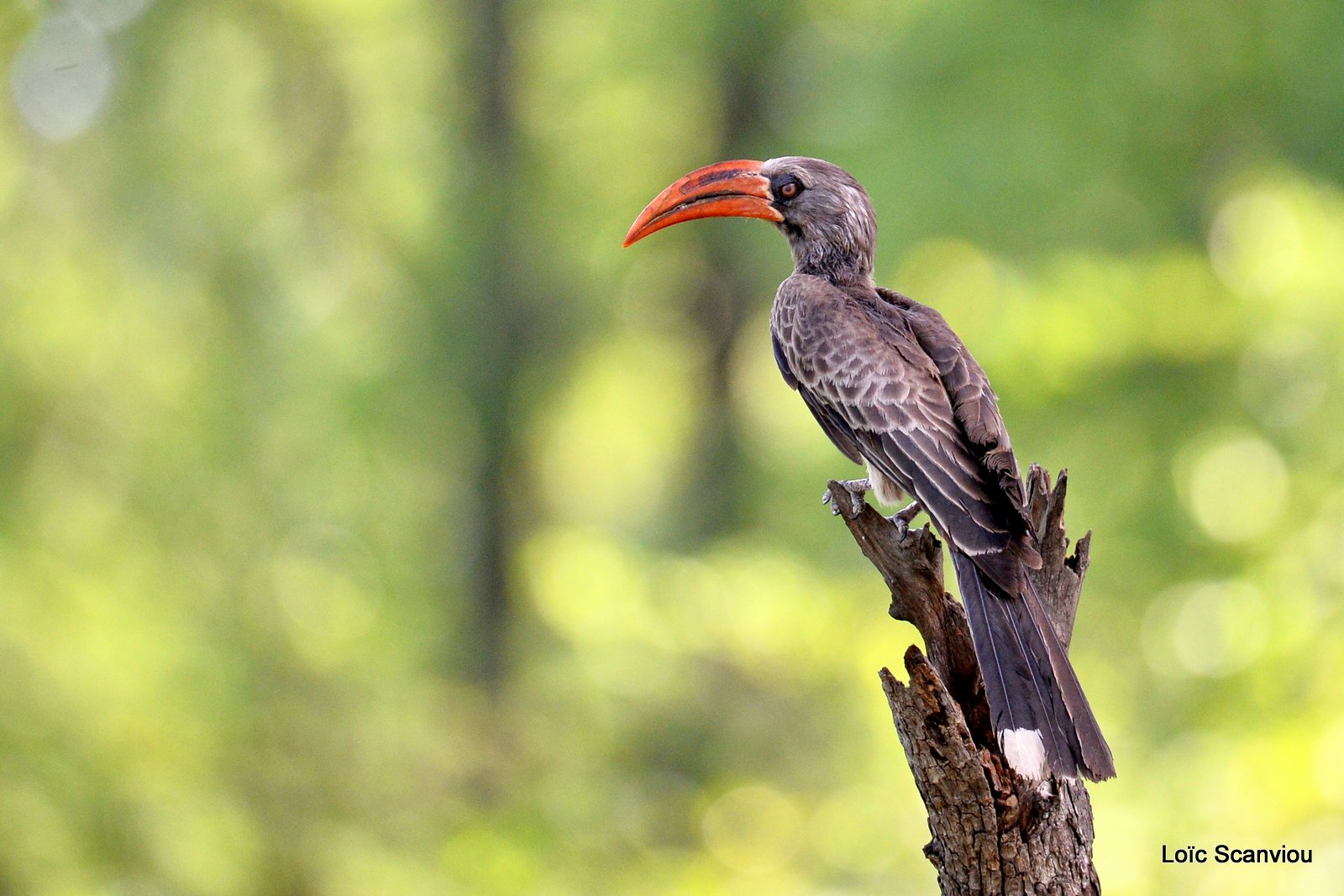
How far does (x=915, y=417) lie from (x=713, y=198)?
1503 mm

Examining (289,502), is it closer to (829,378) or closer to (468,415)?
(468,415)

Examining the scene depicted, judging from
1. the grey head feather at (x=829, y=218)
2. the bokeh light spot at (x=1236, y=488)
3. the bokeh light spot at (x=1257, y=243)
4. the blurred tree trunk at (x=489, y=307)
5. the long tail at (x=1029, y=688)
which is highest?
the blurred tree trunk at (x=489, y=307)

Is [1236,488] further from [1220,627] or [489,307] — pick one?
[489,307]

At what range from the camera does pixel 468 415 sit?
14.1 m

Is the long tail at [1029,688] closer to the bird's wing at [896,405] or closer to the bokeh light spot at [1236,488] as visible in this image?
the bird's wing at [896,405]

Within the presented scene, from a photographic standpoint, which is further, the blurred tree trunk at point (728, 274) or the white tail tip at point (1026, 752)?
the blurred tree trunk at point (728, 274)

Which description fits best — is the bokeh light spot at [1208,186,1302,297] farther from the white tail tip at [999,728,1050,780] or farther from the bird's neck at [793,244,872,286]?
the white tail tip at [999,728,1050,780]

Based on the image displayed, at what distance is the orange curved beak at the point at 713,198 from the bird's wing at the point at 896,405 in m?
0.46

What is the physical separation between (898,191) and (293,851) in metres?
6.63

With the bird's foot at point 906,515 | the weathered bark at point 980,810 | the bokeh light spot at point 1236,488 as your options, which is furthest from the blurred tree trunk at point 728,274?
the weathered bark at point 980,810

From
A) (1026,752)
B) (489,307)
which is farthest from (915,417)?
(489,307)

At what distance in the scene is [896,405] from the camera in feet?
13.7

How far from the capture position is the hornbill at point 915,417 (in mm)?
3287

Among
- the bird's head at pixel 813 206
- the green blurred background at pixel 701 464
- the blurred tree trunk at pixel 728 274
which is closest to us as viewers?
the bird's head at pixel 813 206
